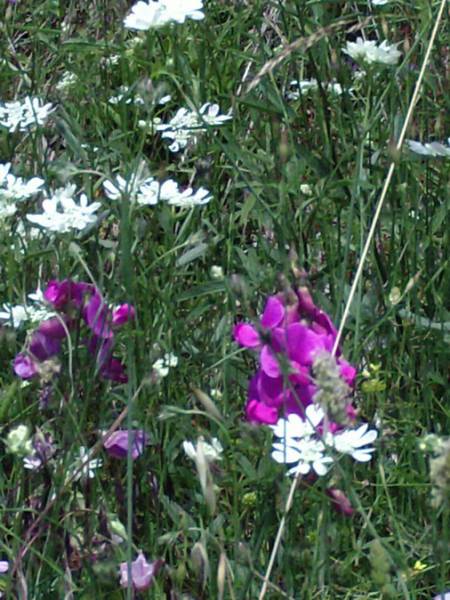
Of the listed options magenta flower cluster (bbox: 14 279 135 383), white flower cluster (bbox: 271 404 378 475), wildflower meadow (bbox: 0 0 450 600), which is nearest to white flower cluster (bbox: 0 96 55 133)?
wildflower meadow (bbox: 0 0 450 600)

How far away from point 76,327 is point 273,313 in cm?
25

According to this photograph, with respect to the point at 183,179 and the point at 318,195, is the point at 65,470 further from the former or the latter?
the point at 183,179

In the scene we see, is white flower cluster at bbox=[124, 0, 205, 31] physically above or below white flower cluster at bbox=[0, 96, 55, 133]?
above

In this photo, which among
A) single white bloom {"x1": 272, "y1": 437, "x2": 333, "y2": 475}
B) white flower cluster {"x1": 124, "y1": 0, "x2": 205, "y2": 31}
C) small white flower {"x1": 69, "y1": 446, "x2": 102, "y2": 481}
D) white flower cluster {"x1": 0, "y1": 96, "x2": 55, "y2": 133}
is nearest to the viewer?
single white bloom {"x1": 272, "y1": 437, "x2": 333, "y2": 475}

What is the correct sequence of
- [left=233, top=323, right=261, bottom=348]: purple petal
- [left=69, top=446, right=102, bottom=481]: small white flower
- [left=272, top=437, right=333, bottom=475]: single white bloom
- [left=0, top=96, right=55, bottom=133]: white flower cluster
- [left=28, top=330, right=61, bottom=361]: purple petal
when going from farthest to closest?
[left=0, top=96, right=55, bottom=133]: white flower cluster → [left=28, top=330, right=61, bottom=361]: purple petal → [left=233, top=323, right=261, bottom=348]: purple petal → [left=69, top=446, right=102, bottom=481]: small white flower → [left=272, top=437, right=333, bottom=475]: single white bloom

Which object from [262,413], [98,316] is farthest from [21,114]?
[262,413]

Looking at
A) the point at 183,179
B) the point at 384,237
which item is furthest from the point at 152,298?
the point at 183,179

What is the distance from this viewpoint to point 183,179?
265 cm

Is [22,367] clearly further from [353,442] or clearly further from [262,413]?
[353,442]

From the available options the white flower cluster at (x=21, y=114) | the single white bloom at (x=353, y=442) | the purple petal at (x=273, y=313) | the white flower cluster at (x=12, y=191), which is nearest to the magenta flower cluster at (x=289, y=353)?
the purple petal at (x=273, y=313)

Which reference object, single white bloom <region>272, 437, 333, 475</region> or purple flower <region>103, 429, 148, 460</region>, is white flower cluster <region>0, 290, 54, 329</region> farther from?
single white bloom <region>272, 437, 333, 475</region>

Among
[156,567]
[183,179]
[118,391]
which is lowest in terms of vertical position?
[183,179]

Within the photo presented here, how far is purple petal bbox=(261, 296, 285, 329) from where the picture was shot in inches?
59.8

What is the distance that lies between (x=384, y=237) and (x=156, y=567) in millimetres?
1032
